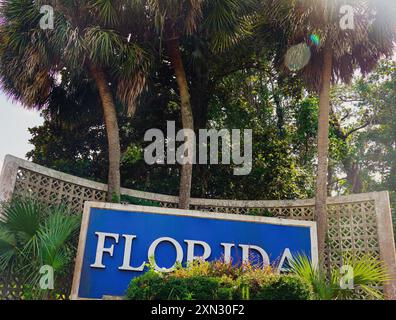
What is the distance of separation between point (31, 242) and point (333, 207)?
6.60 m

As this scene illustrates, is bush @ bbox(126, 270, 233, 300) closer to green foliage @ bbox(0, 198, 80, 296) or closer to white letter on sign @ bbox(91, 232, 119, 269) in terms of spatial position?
green foliage @ bbox(0, 198, 80, 296)

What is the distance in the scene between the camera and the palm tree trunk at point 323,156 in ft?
30.0

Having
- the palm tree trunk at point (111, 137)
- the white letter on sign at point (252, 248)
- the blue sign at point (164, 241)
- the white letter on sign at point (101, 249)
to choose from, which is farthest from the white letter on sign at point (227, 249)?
the palm tree trunk at point (111, 137)

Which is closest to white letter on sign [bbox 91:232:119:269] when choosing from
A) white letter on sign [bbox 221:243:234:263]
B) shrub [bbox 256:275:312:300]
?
white letter on sign [bbox 221:243:234:263]

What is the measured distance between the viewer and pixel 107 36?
A: 8.71 metres

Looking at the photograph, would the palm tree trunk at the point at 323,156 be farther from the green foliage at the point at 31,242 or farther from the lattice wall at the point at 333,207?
the green foliage at the point at 31,242

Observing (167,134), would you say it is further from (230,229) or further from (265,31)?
(230,229)

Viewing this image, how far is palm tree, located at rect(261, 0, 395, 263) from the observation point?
9.13 meters

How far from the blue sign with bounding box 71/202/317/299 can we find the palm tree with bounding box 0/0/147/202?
4.99 feet

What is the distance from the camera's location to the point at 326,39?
9.39 meters

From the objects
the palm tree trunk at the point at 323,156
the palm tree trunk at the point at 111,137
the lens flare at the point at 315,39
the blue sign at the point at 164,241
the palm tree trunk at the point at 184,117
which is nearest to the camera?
the blue sign at the point at 164,241

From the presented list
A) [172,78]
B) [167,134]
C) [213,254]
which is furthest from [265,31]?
[213,254]

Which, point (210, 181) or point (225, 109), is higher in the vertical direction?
point (225, 109)
